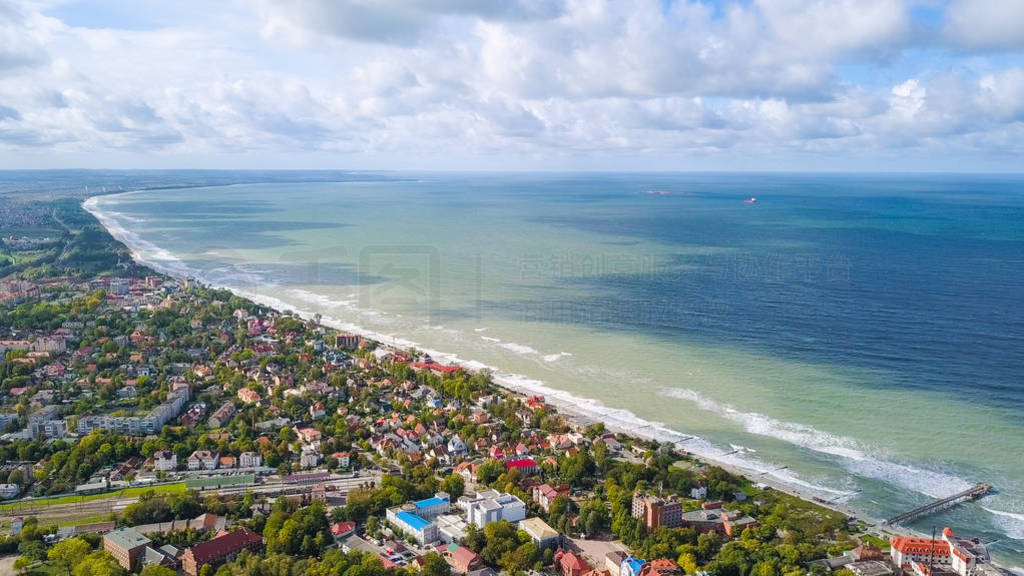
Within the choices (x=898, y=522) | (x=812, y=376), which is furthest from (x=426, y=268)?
(x=898, y=522)

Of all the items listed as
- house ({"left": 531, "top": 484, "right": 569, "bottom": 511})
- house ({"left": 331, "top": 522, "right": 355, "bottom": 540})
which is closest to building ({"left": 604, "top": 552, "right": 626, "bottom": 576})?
house ({"left": 531, "top": 484, "right": 569, "bottom": 511})

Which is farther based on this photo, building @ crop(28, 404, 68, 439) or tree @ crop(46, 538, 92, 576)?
building @ crop(28, 404, 68, 439)


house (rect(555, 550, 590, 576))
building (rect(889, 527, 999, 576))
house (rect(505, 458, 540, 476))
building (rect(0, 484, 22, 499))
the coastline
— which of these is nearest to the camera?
building (rect(889, 527, 999, 576))

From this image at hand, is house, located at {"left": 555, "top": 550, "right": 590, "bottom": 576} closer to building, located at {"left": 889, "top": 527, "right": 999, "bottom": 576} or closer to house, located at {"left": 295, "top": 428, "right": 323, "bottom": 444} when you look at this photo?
building, located at {"left": 889, "top": 527, "right": 999, "bottom": 576}

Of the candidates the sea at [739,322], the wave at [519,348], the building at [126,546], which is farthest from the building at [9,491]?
the wave at [519,348]

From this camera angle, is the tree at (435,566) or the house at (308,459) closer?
the tree at (435,566)

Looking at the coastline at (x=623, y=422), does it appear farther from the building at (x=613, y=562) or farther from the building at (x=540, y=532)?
the building at (x=540, y=532)

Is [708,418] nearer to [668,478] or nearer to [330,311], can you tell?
[668,478]
